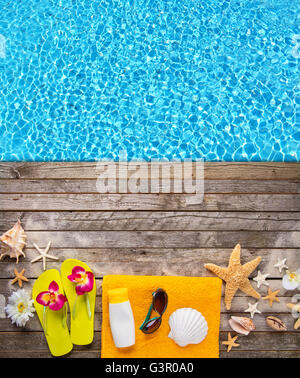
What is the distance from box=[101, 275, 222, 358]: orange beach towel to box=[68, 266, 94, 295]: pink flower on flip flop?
0.16m

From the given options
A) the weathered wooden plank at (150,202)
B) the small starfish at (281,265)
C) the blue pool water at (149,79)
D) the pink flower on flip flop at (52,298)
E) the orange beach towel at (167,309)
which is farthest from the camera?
the blue pool water at (149,79)

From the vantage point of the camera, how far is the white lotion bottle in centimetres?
270

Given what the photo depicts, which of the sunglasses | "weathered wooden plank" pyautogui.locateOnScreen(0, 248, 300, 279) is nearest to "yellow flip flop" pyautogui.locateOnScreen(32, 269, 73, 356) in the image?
"weathered wooden plank" pyautogui.locateOnScreen(0, 248, 300, 279)

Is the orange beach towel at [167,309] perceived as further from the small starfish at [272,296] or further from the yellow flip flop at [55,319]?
the small starfish at [272,296]

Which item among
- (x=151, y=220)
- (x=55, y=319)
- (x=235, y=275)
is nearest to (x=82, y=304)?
(x=55, y=319)

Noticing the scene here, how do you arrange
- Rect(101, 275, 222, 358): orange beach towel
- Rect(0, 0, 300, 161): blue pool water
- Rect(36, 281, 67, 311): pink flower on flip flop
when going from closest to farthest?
1. Rect(36, 281, 67, 311): pink flower on flip flop
2. Rect(101, 275, 222, 358): orange beach towel
3. Rect(0, 0, 300, 161): blue pool water

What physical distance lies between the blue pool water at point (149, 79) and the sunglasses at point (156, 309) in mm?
1245

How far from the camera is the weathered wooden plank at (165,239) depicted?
2943 millimetres

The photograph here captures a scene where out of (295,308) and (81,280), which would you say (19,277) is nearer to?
(81,280)

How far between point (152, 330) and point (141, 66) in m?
2.45

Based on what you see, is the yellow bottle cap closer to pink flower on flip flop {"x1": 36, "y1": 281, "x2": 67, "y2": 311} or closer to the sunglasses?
the sunglasses

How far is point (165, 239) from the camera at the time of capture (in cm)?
295

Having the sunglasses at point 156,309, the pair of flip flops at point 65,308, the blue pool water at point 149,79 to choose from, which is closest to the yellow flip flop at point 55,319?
the pair of flip flops at point 65,308
